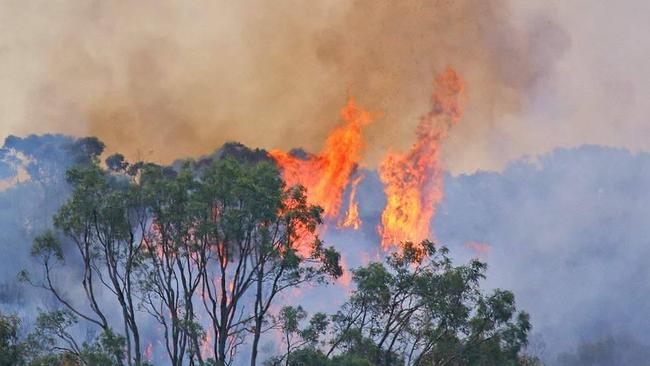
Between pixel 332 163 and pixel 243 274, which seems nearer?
pixel 243 274

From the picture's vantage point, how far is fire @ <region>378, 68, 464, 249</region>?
137m

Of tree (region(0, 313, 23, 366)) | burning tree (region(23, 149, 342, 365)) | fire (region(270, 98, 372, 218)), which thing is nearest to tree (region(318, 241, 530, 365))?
burning tree (region(23, 149, 342, 365))

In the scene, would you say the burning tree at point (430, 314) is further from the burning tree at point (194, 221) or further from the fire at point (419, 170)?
the fire at point (419, 170)

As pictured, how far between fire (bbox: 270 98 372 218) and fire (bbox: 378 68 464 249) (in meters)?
5.93

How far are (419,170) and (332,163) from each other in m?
14.6

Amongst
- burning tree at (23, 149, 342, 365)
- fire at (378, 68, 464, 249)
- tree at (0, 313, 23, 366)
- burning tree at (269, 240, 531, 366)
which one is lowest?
tree at (0, 313, 23, 366)

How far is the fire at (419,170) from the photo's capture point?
449 feet

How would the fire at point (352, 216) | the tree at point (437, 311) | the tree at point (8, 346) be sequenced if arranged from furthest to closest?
the fire at point (352, 216) → the tree at point (437, 311) → the tree at point (8, 346)

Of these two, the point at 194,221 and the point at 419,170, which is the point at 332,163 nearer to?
the point at 419,170

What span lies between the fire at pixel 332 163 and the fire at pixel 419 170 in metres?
5.93

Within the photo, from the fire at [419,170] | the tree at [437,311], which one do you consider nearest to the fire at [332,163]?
the fire at [419,170]

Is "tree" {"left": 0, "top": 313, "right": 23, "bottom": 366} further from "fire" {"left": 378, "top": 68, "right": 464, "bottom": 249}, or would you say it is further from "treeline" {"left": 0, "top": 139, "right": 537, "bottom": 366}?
"fire" {"left": 378, "top": 68, "right": 464, "bottom": 249}

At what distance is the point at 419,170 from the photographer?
13950 cm

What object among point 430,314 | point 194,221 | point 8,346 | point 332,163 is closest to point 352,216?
Answer: point 332,163
